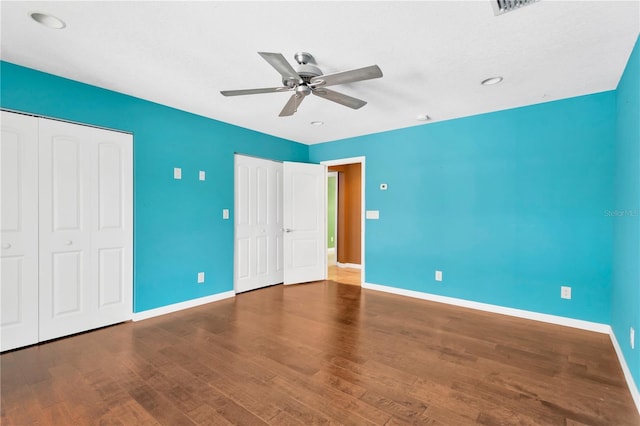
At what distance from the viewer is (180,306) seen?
3.80 meters

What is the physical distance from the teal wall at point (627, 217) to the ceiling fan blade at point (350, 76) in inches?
74.6

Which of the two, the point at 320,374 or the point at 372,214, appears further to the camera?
the point at 372,214

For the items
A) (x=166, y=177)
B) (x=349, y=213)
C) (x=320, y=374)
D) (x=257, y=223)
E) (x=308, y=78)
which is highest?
(x=308, y=78)

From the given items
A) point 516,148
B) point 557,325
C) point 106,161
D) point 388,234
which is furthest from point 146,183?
point 557,325

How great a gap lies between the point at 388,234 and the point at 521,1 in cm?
337

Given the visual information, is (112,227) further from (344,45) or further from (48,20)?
(344,45)

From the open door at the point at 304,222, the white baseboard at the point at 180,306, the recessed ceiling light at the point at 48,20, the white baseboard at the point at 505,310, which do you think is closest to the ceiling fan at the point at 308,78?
the recessed ceiling light at the point at 48,20

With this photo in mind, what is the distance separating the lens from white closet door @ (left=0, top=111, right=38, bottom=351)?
2605mm

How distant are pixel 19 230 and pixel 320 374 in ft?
9.83

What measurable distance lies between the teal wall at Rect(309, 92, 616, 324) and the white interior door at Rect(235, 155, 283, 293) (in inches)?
63.8

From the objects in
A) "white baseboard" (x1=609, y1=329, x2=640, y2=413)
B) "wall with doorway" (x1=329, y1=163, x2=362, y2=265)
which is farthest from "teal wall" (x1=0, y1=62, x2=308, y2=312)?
"white baseboard" (x1=609, y1=329, x2=640, y2=413)

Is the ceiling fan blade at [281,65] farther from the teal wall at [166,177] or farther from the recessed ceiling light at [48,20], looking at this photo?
the teal wall at [166,177]

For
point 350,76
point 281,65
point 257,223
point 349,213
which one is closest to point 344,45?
point 350,76

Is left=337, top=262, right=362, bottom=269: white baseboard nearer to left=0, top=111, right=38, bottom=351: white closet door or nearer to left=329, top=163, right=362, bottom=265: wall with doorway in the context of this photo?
left=329, top=163, right=362, bottom=265: wall with doorway
